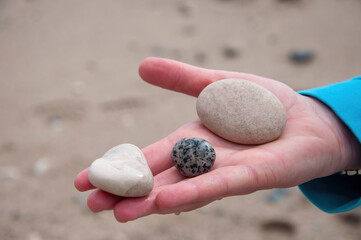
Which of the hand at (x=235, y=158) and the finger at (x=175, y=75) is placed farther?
the finger at (x=175, y=75)

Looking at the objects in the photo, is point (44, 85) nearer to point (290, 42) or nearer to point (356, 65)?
point (290, 42)

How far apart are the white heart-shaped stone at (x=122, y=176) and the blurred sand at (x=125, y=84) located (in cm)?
116

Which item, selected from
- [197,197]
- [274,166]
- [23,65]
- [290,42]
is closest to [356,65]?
[290,42]

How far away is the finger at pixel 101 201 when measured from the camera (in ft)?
4.27

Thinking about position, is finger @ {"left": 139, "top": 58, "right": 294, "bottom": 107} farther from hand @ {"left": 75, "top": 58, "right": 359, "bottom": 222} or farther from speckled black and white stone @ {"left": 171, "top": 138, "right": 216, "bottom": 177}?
speckled black and white stone @ {"left": 171, "top": 138, "right": 216, "bottom": 177}

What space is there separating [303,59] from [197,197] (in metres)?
3.18

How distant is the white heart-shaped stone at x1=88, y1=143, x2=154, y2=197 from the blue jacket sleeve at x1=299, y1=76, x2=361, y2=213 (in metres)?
0.93

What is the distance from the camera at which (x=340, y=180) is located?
1.83 m

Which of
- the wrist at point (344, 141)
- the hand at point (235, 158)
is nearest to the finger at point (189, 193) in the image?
the hand at point (235, 158)

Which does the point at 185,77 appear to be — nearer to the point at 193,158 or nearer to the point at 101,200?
the point at 193,158

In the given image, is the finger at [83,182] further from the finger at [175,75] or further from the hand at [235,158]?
the finger at [175,75]

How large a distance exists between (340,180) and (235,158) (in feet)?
2.23

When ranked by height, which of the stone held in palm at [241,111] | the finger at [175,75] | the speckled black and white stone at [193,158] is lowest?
the speckled black and white stone at [193,158]

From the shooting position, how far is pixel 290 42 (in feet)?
13.8
